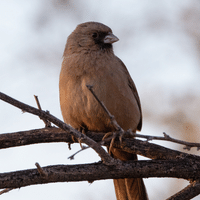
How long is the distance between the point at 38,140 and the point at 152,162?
1.48m

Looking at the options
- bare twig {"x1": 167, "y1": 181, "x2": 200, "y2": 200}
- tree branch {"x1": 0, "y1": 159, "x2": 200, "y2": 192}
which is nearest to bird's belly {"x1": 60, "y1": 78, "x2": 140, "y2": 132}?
tree branch {"x1": 0, "y1": 159, "x2": 200, "y2": 192}

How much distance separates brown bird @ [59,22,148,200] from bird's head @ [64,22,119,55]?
66mm

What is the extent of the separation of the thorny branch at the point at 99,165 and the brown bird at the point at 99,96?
0.51 meters

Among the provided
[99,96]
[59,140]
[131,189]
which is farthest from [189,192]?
[99,96]

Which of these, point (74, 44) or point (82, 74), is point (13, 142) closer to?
point (82, 74)

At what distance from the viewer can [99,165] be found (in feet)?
11.6

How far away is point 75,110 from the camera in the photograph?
4.86 meters

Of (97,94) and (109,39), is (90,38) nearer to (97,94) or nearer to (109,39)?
(109,39)

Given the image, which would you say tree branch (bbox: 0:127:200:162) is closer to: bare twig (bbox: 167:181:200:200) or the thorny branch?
the thorny branch

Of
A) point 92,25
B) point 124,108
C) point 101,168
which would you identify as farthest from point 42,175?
point 92,25

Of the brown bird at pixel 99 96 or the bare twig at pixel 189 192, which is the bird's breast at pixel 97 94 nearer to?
the brown bird at pixel 99 96

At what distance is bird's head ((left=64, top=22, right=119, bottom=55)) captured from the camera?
5.52 m

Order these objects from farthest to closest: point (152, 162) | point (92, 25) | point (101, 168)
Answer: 1. point (92, 25)
2. point (152, 162)
3. point (101, 168)

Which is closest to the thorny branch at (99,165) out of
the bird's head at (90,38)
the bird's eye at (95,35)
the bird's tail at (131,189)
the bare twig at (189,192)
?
the bare twig at (189,192)
